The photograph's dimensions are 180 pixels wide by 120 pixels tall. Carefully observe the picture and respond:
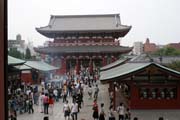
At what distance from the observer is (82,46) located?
A: 1240 inches

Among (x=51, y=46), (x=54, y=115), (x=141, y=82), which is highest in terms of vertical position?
(x=51, y=46)

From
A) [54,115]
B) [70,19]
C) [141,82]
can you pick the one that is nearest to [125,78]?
[141,82]

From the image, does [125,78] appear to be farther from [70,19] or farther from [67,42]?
[70,19]

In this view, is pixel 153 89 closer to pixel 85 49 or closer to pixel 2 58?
pixel 2 58

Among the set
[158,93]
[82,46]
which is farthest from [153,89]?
[82,46]

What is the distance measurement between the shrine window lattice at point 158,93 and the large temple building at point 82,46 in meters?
17.8

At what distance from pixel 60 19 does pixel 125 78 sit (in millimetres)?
26671

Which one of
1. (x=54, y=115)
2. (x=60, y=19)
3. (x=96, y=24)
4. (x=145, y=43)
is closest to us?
(x=54, y=115)

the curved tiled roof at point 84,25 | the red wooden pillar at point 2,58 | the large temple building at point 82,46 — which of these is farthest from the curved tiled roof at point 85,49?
the red wooden pillar at point 2,58

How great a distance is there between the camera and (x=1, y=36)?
1.05 meters

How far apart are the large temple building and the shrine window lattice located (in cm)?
1783

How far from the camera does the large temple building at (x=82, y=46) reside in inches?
1218

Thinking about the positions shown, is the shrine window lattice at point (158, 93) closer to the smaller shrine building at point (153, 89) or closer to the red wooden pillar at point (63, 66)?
the smaller shrine building at point (153, 89)

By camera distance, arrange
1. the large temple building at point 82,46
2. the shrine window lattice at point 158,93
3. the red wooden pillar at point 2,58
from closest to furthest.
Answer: the red wooden pillar at point 2,58, the shrine window lattice at point 158,93, the large temple building at point 82,46
